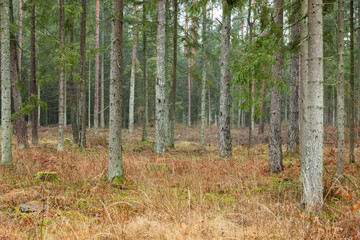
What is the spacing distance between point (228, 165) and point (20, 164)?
6.47m

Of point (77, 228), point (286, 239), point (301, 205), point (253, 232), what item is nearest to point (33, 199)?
point (77, 228)

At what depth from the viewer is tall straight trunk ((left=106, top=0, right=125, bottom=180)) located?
6.11 m

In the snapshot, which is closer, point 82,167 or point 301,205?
point 301,205

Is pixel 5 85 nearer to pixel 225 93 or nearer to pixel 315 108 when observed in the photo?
pixel 225 93

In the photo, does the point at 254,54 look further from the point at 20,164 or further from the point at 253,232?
the point at 20,164

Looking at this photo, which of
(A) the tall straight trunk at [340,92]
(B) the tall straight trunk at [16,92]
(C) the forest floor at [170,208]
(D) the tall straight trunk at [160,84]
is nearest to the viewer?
(C) the forest floor at [170,208]

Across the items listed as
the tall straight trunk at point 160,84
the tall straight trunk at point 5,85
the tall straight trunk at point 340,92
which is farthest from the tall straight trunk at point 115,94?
the tall straight trunk at point 340,92

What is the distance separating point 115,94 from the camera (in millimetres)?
6105

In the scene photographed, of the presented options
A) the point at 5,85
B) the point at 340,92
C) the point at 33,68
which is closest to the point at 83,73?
the point at 33,68

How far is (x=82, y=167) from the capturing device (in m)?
7.19

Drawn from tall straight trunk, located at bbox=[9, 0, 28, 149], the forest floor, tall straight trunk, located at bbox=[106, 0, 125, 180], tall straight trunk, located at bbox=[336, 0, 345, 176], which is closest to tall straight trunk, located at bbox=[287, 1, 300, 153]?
the forest floor

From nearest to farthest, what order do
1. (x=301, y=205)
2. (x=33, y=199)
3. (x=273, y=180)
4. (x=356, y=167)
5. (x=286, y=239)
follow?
(x=286, y=239) → (x=301, y=205) → (x=33, y=199) → (x=273, y=180) → (x=356, y=167)

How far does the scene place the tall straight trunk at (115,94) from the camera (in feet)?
20.0

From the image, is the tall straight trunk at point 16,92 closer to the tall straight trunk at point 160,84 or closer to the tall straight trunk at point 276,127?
the tall straight trunk at point 160,84
